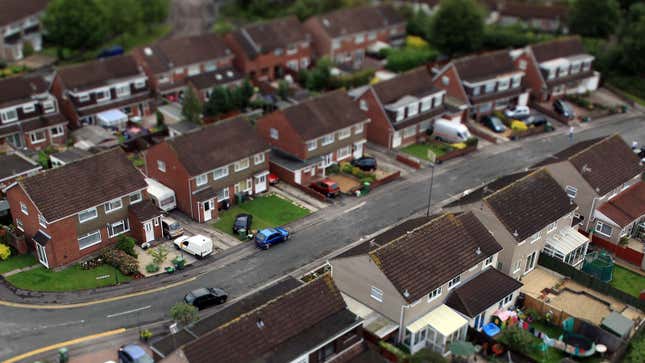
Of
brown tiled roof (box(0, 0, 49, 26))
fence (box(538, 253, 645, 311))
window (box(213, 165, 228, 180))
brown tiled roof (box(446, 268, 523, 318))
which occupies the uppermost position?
brown tiled roof (box(0, 0, 49, 26))

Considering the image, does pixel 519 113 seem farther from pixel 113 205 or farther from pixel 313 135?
pixel 113 205

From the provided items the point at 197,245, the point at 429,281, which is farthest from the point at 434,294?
the point at 197,245

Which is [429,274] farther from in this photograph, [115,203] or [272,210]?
[115,203]

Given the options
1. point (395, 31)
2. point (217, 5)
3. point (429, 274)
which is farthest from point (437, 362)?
point (217, 5)

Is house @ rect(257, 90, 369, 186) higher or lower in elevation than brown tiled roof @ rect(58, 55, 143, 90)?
lower

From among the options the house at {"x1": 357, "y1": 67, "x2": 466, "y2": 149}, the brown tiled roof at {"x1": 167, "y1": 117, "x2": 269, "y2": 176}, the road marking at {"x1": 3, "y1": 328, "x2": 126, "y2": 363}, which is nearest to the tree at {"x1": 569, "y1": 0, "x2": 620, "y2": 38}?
the house at {"x1": 357, "y1": 67, "x2": 466, "y2": 149}

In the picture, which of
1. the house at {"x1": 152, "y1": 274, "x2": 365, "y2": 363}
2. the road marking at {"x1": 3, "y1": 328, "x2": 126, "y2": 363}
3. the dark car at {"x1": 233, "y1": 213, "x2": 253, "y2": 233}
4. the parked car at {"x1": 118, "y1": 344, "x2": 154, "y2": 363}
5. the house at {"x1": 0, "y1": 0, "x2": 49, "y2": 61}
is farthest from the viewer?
the house at {"x1": 0, "y1": 0, "x2": 49, "y2": 61}

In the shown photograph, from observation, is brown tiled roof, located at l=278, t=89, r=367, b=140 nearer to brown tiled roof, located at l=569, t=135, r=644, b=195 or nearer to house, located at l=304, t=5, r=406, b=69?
brown tiled roof, located at l=569, t=135, r=644, b=195
